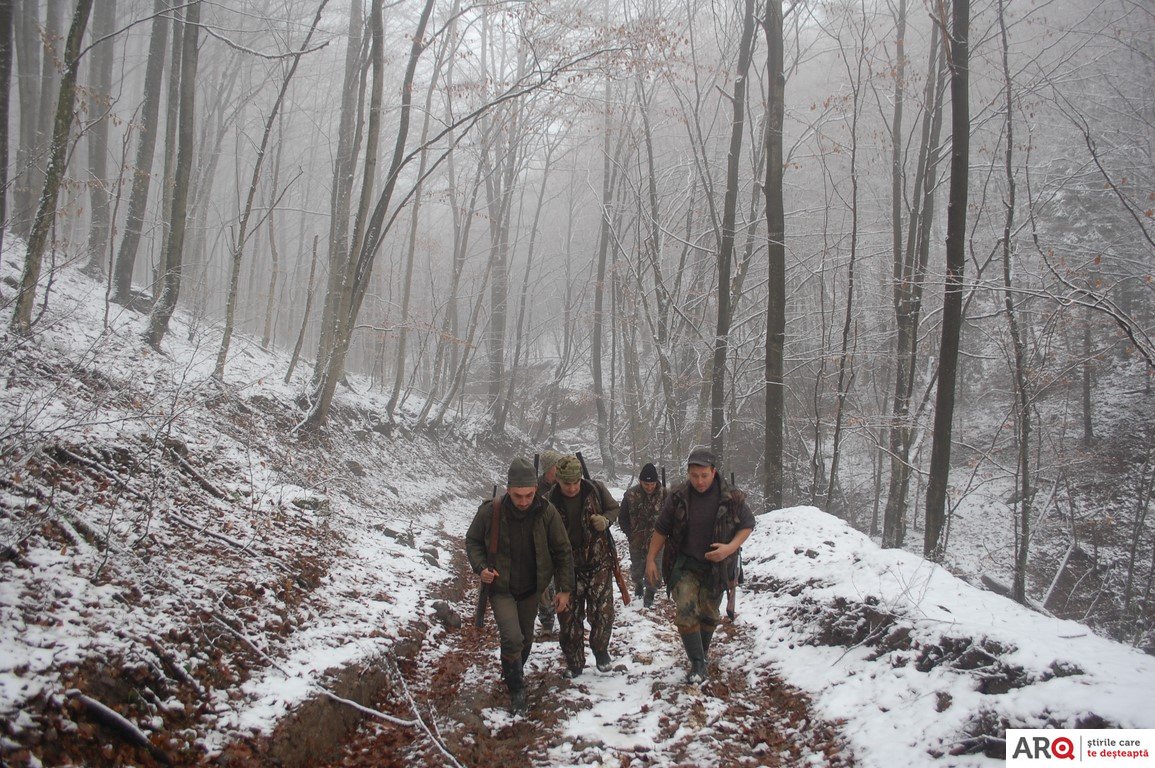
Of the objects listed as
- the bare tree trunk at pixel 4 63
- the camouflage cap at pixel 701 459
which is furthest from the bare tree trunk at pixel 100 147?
the camouflage cap at pixel 701 459

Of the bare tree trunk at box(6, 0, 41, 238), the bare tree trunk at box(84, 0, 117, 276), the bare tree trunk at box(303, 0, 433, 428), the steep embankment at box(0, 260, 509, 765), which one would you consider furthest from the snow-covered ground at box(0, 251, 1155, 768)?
the bare tree trunk at box(6, 0, 41, 238)

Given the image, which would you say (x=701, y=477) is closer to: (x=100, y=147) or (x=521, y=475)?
(x=521, y=475)

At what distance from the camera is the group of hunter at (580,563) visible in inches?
205

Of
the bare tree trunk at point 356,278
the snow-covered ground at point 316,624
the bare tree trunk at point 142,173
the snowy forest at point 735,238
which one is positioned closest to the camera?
the snow-covered ground at point 316,624

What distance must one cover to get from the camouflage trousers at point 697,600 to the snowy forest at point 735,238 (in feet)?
16.0

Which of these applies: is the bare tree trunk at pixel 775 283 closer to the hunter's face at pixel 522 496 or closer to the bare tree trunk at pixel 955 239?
Result: the bare tree trunk at pixel 955 239

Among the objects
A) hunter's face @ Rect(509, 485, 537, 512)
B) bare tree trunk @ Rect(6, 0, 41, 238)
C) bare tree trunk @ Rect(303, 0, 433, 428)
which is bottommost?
hunter's face @ Rect(509, 485, 537, 512)

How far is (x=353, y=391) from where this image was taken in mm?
18188

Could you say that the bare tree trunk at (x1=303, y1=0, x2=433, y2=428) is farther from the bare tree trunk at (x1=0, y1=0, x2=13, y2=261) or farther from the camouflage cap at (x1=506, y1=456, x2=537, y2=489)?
the camouflage cap at (x1=506, y1=456, x2=537, y2=489)

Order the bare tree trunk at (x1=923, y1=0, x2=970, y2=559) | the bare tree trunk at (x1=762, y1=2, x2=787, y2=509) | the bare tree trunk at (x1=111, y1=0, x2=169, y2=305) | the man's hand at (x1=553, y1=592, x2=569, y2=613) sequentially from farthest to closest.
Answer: the bare tree trunk at (x1=111, y1=0, x2=169, y2=305) → the bare tree trunk at (x1=762, y1=2, x2=787, y2=509) → the bare tree trunk at (x1=923, y1=0, x2=970, y2=559) → the man's hand at (x1=553, y1=592, x2=569, y2=613)

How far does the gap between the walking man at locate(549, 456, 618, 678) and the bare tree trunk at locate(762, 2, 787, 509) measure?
20.1 ft

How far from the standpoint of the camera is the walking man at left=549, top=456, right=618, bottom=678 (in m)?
5.88

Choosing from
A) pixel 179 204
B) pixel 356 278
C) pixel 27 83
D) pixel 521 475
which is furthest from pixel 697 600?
pixel 27 83

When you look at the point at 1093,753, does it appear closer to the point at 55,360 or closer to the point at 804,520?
the point at 804,520
